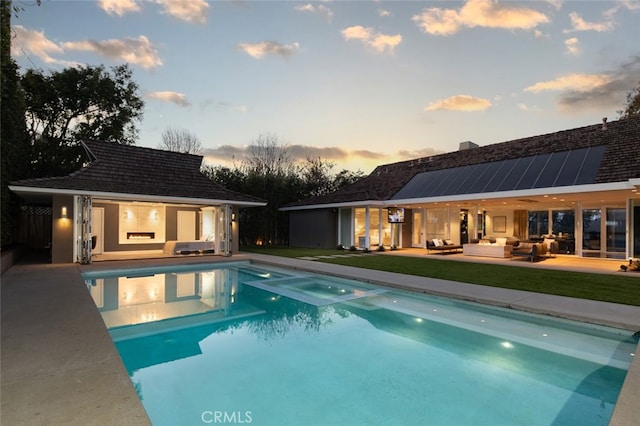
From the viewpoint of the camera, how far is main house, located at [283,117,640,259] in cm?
1221

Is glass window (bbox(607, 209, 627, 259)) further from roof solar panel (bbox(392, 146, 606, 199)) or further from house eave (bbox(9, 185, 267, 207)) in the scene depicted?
house eave (bbox(9, 185, 267, 207))

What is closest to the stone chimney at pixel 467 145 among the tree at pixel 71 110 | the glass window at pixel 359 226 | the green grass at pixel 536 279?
the glass window at pixel 359 226

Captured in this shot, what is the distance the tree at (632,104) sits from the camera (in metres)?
22.3

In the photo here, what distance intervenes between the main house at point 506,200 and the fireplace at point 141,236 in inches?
310

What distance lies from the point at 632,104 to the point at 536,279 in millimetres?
22833

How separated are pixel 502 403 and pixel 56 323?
5.80 metres

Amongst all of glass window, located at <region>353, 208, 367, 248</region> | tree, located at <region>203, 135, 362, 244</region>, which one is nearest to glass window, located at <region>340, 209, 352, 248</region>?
glass window, located at <region>353, 208, 367, 248</region>

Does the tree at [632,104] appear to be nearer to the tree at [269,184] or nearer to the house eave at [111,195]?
the tree at [269,184]

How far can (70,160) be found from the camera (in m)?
19.8

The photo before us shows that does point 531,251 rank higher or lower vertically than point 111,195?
lower

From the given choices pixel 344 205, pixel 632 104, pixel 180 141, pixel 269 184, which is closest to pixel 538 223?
pixel 344 205

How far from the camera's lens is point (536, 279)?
8852 millimetres

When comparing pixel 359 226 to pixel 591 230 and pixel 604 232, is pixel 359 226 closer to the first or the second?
pixel 591 230

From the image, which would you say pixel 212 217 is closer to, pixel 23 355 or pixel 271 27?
pixel 271 27
